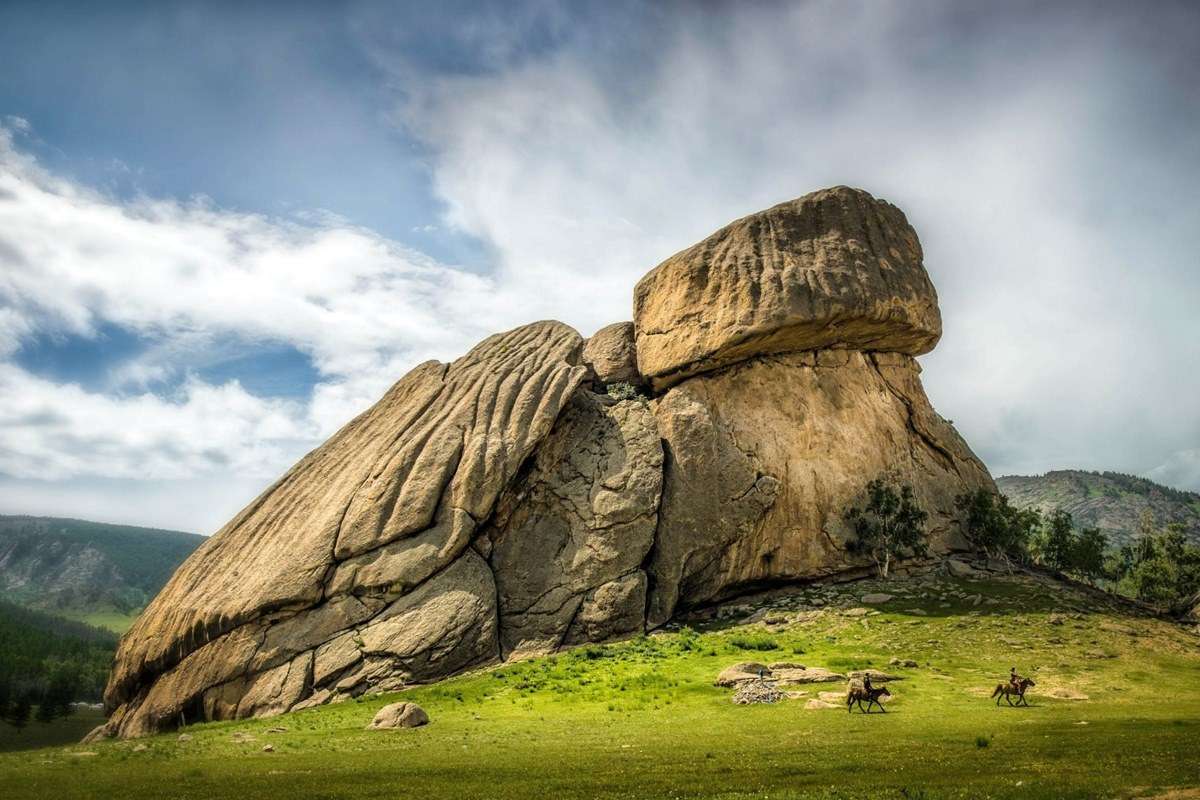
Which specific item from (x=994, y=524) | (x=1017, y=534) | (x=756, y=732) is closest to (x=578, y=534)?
(x=756, y=732)

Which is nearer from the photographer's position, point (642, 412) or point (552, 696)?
point (552, 696)

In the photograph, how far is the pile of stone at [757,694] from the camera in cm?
3133

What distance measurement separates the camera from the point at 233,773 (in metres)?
20.0

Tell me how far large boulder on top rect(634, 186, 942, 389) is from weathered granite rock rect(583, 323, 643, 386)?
1.71 metres

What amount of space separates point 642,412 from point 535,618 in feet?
61.9

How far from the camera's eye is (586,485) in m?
52.3

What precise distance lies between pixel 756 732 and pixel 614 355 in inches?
1726

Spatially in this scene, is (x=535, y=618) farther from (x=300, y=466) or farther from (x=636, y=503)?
(x=300, y=466)

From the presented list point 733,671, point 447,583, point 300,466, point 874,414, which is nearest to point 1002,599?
point 874,414

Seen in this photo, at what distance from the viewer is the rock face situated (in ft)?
137

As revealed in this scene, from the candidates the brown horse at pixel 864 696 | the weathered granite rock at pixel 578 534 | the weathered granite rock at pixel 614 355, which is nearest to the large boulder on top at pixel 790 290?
the weathered granite rock at pixel 614 355

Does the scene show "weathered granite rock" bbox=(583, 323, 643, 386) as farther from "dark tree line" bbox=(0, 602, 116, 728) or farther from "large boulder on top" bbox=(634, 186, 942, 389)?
"dark tree line" bbox=(0, 602, 116, 728)

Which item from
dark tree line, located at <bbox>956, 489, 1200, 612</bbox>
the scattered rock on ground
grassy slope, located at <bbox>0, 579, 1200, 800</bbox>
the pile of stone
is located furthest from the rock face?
the pile of stone

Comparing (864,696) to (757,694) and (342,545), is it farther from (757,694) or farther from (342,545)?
(342,545)
